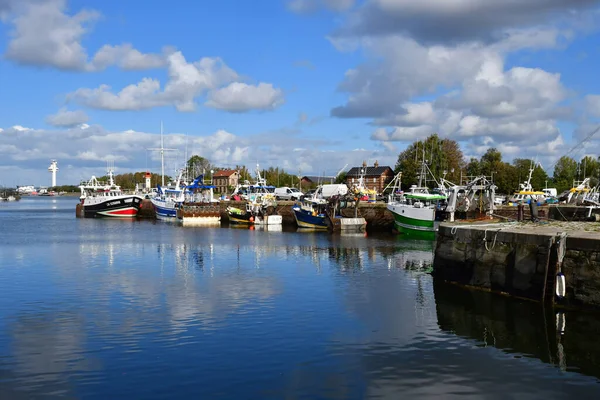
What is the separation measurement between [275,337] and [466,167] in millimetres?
115750

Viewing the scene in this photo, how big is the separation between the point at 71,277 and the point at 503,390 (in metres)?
24.9

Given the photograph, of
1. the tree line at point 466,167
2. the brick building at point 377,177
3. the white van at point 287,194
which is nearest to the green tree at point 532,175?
the tree line at point 466,167

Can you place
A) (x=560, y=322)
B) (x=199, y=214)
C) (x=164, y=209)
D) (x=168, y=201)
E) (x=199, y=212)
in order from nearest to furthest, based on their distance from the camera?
(x=560, y=322)
(x=199, y=214)
(x=199, y=212)
(x=164, y=209)
(x=168, y=201)

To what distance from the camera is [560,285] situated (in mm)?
22125

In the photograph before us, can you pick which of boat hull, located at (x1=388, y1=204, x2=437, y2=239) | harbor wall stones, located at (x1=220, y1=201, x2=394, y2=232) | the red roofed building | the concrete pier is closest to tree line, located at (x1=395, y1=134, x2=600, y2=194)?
harbor wall stones, located at (x1=220, y1=201, x2=394, y2=232)

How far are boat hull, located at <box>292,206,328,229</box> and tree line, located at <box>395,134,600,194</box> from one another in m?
41.3

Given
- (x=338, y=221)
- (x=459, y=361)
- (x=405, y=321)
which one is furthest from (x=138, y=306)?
(x=338, y=221)

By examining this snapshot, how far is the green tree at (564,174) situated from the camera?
131000 millimetres

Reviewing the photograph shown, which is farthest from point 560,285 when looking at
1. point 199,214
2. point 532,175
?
point 532,175

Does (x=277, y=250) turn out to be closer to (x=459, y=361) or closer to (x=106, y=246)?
(x=106, y=246)

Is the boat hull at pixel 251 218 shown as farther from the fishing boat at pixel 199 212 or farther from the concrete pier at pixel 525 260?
the concrete pier at pixel 525 260

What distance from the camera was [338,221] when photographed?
70750 millimetres

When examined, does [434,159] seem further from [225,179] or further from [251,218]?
[225,179]

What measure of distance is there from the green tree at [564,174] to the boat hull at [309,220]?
77029 mm
